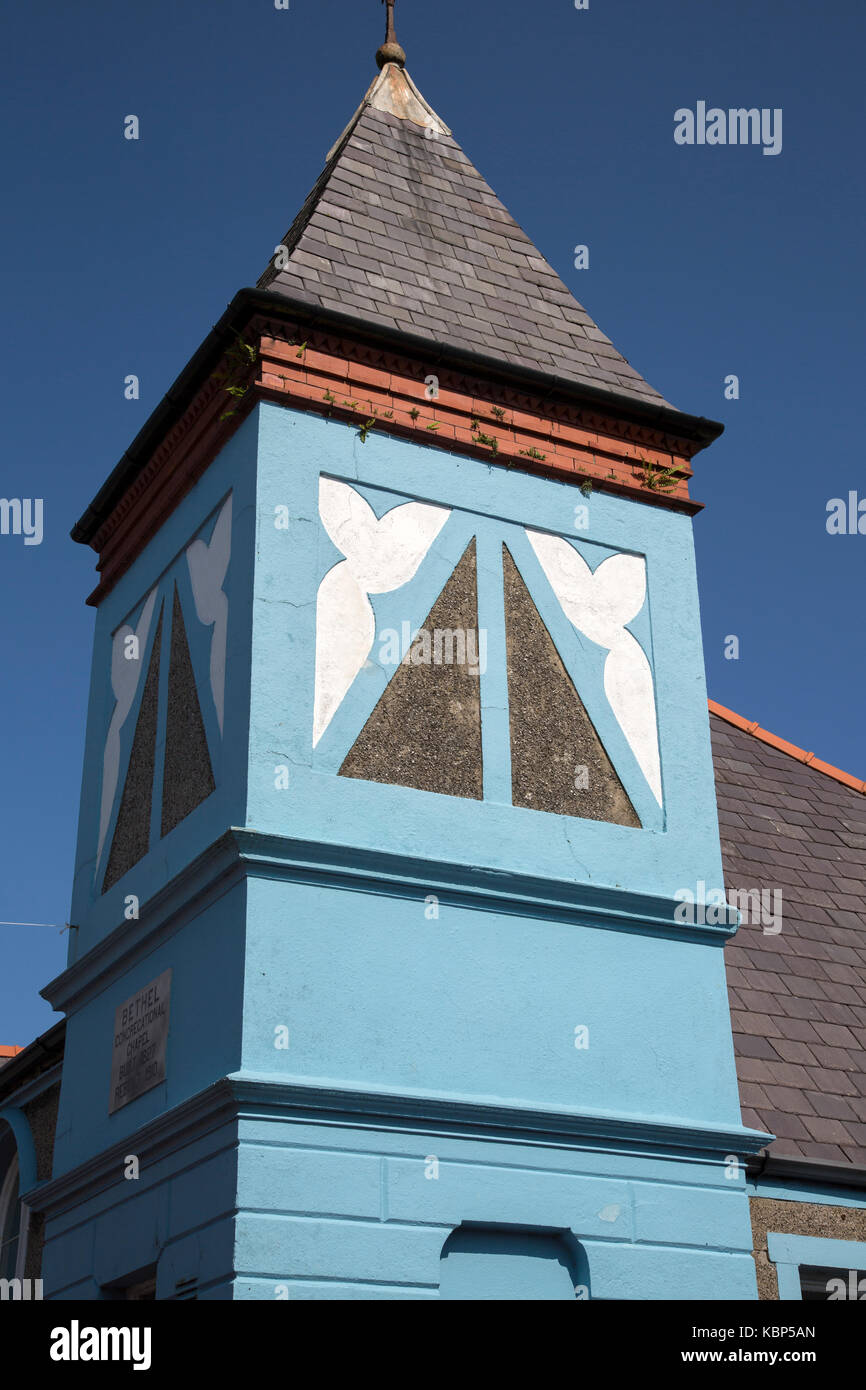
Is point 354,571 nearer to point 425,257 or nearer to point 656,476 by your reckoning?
point 656,476

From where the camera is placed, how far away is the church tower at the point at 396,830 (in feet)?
25.9

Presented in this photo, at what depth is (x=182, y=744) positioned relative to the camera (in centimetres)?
947

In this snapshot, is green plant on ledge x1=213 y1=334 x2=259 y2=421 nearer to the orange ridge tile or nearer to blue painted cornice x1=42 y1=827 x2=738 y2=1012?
blue painted cornice x1=42 y1=827 x2=738 y2=1012

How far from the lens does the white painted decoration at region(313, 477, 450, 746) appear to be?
888 cm

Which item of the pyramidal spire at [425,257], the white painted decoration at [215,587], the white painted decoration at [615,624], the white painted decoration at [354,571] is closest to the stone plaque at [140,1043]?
the white painted decoration at [215,587]

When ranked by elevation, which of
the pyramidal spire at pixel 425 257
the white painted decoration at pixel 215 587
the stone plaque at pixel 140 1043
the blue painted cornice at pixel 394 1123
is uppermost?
the pyramidal spire at pixel 425 257

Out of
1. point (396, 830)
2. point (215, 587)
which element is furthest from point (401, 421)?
point (396, 830)

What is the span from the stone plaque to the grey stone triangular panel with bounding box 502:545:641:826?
2374mm

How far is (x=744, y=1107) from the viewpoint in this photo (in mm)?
9586

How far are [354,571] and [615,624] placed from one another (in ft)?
6.13

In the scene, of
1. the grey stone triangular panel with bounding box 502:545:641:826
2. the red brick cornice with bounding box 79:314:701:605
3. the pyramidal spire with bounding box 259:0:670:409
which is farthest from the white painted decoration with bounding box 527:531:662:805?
the pyramidal spire with bounding box 259:0:670:409

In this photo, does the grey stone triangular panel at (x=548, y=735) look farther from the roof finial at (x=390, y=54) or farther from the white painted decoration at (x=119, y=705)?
the roof finial at (x=390, y=54)

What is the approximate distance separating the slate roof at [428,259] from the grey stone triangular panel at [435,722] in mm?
1849
